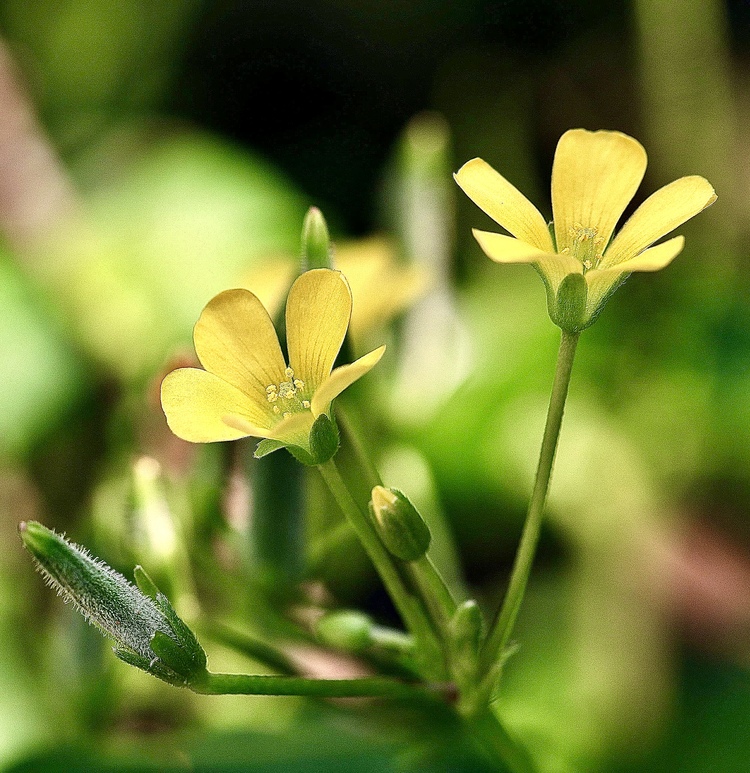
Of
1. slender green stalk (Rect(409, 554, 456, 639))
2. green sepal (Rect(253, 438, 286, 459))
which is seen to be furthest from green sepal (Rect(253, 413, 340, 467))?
slender green stalk (Rect(409, 554, 456, 639))

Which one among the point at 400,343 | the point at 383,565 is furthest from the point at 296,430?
the point at 400,343

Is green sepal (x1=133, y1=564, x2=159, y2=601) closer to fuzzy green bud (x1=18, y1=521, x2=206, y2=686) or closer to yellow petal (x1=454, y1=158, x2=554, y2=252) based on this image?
fuzzy green bud (x1=18, y1=521, x2=206, y2=686)

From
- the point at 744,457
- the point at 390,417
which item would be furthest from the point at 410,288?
the point at 744,457

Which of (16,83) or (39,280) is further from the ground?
(16,83)

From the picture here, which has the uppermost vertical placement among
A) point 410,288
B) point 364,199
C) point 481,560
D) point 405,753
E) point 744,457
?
point 364,199

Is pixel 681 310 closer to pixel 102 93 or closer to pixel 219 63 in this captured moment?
pixel 219 63

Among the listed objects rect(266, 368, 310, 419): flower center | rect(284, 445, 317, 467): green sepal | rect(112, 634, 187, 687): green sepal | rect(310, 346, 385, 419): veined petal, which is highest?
rect(266, 368, 310, 419): flower center

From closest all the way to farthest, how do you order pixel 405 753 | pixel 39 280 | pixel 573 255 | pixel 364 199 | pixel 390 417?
pixel 573 255, pixel 405 753, pixel 390 417, pixel 39 280, pixel 364 199
